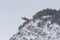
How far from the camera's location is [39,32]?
27.8m

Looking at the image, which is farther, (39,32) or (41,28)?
(41,28)

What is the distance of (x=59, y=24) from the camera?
92.9 ft

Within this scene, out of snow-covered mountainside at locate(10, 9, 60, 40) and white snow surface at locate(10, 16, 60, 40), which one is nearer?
white snow surface at locate(10, 16, 60, 40)

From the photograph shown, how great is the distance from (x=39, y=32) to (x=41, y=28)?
0.56 meters

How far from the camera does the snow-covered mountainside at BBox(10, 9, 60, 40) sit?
27.2 m

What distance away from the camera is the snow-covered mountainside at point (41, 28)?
2725cm

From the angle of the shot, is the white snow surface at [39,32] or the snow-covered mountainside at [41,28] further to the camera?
the snow-covered mountainside at [41,28]

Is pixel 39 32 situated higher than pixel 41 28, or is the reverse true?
pixel 41 28

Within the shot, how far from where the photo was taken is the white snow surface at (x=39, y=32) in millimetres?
27150

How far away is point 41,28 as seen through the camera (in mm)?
28031

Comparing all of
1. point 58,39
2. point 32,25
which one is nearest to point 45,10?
point 32,25

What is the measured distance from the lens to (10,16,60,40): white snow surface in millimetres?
27150

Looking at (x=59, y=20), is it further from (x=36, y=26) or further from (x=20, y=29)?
(x=20, y=29)

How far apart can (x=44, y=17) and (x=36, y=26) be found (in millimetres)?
1803
